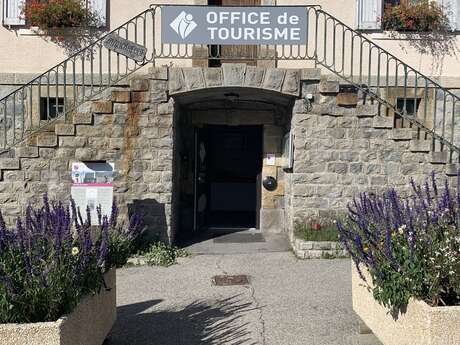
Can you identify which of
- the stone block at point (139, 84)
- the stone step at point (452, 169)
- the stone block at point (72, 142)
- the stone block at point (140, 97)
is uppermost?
the stone block at point (139, 84)

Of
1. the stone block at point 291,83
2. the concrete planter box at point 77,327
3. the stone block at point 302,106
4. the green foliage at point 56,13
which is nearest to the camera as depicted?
the concrete planter box at point 77,327

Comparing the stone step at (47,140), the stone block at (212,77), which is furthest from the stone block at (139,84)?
the stone step at (47,140)

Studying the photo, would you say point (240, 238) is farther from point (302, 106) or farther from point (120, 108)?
point (120, 108)

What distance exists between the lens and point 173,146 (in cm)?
827

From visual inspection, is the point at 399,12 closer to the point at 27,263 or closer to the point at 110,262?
the point at 110,262

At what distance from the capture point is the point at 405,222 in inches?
154

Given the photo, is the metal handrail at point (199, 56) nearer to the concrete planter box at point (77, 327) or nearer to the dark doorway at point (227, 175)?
the dark doorway at point (227, 175)

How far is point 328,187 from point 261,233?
1.81m

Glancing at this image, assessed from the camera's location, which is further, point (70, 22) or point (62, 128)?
point (70, 22)

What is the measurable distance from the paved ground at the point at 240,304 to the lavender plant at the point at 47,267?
1.08m

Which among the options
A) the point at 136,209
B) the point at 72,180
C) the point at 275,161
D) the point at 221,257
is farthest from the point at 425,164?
the point at 72,180

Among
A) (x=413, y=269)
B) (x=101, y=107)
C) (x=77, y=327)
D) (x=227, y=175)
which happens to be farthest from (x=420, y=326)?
(x=227, y=175)

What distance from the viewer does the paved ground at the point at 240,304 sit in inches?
183

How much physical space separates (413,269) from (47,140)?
594cm
